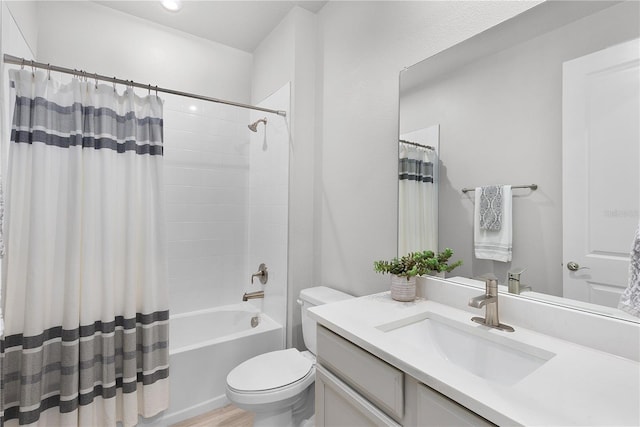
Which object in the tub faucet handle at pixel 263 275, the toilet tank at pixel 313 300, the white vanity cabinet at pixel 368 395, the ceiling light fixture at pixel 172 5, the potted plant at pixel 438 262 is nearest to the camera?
the white vanity cabinet at pixel 368 395

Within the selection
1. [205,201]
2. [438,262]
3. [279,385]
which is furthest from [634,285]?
[205,201]

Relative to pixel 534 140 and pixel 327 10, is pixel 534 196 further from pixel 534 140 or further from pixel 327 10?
pixel 327 10

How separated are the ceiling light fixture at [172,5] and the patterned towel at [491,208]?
7.42 feet

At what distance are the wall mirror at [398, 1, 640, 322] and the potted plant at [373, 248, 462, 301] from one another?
55mm

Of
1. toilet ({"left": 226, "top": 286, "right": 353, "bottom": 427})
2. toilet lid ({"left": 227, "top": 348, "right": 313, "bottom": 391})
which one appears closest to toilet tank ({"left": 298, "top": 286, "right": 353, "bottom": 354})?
toilet ({"left": 226, "top": 286, "right": 353, "bottom": 427})

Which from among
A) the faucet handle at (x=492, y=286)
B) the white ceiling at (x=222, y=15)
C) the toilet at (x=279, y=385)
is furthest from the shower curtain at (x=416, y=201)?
the white ceiling at (x=222, y=15)

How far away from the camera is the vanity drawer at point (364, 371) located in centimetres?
85

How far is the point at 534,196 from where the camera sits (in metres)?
1.04

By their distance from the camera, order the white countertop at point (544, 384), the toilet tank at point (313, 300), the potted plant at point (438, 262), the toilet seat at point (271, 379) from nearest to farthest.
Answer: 1. the white countertop at point (544, 384)
2. the potted plant at point (438, 262)
3. the toilet seat at point (271, 379)
4. the toilet tank at point (313, 300)

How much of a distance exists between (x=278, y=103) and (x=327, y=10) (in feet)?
2.30

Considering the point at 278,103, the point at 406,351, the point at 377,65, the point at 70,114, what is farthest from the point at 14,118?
the point at 406,351

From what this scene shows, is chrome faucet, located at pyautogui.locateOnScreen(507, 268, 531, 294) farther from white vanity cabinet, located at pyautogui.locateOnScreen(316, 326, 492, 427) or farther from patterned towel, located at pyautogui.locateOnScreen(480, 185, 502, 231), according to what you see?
white vanity cabinet, located at pyautogui.locateOnScreen(316, 326, 492, 427)

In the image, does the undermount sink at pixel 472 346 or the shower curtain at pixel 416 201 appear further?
the shower curtain at pixel 416 201

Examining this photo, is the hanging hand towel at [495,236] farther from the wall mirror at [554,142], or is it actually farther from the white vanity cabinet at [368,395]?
the white vanity cabinet at [368,395]
